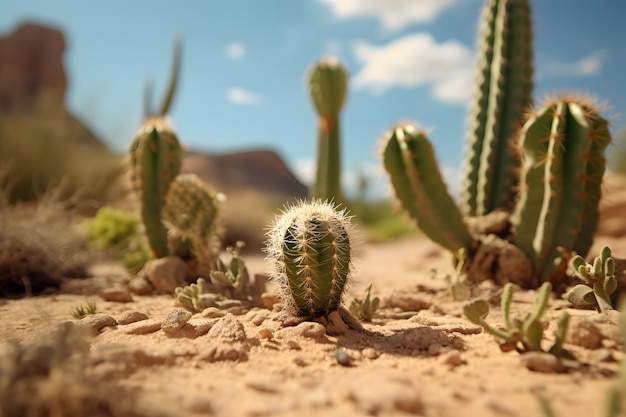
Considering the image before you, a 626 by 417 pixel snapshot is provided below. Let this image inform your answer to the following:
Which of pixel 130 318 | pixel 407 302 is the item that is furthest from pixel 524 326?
pixel 130 318

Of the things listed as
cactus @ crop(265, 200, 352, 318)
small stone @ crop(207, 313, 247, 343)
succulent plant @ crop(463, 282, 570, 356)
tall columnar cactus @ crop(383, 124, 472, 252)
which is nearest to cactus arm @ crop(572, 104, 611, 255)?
tall columnar cactus @ crop(383, 124, 472, 252)

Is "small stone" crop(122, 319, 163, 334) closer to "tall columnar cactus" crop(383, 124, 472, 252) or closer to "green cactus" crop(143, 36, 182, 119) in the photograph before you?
"tall columnar cactus" crop(383, 124, 472, 252)

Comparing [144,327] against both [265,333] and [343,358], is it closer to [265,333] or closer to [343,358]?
[265,333]

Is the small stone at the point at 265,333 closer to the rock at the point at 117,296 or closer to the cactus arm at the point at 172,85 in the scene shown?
the rock at the point at 117,296

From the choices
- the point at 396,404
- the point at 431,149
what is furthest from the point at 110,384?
the point at 431,149

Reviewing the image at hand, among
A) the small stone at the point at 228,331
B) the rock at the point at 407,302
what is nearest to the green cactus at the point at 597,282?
Result: the rock at the point at 407,302

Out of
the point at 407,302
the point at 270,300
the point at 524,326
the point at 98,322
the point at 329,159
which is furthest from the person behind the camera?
the point at 329,159
